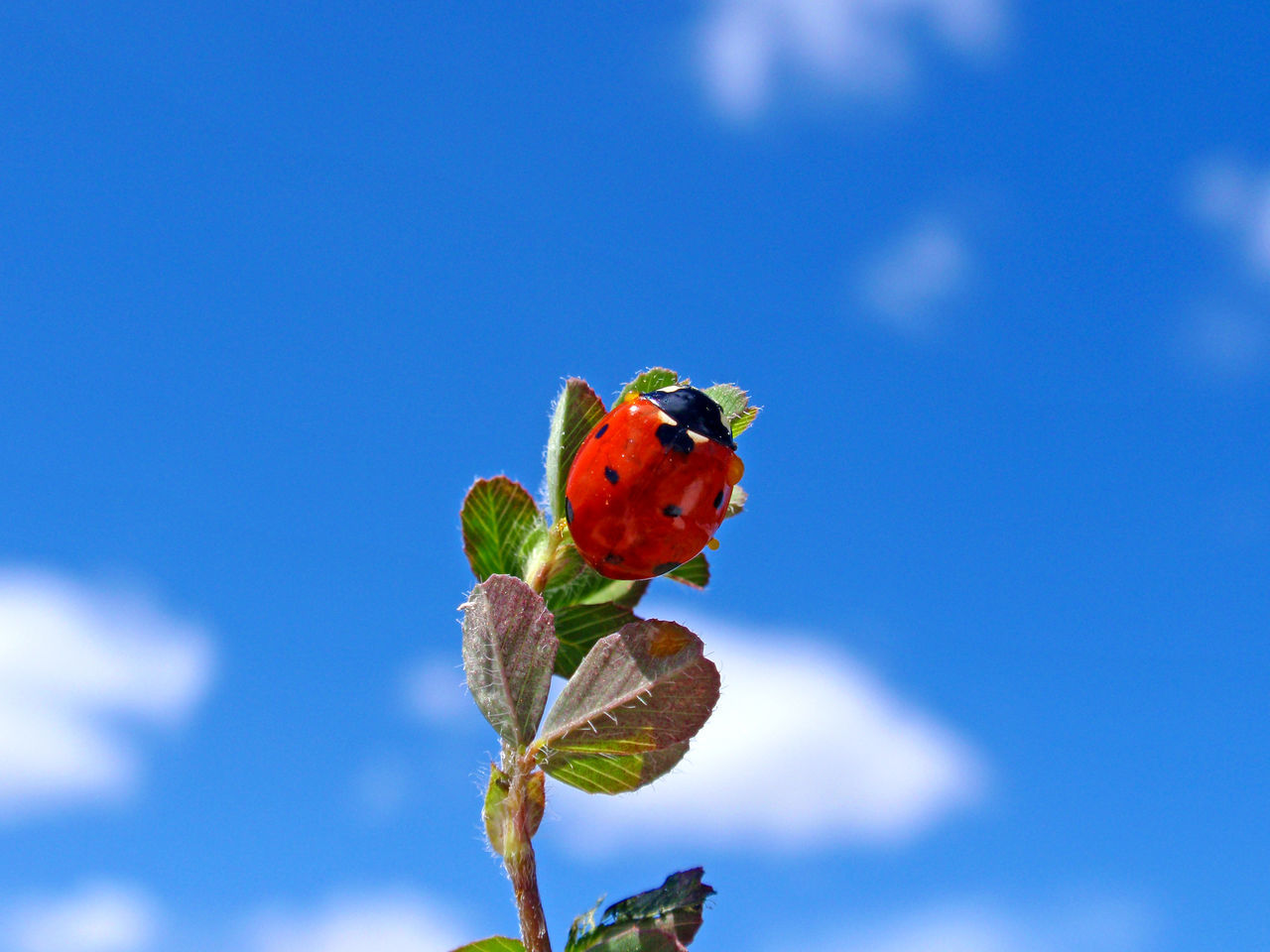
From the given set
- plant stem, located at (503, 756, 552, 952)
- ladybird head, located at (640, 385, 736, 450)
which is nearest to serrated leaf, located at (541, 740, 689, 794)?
plant stem, located at (503, 756, 552, 952)

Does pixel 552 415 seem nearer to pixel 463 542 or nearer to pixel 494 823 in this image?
pixel 463 542

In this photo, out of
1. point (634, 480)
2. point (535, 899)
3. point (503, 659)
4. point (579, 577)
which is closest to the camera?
point (535, 899)

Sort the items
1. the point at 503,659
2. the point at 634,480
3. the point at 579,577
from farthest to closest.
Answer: the point at 579,577 < the point at 634,480 < the point at 503,659

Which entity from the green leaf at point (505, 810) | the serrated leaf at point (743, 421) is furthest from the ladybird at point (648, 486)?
the green leaf at point (505, 810)

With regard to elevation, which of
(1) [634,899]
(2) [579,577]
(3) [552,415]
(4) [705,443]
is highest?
(3) [552,415]

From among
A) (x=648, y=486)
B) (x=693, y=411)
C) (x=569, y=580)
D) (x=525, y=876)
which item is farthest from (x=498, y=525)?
(x=525, y=876)

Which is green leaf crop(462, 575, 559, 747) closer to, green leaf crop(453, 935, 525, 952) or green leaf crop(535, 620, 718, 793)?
green leaf crop(535, 620, 718, 793)

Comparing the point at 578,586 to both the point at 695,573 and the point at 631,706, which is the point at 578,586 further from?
the point at 631,706

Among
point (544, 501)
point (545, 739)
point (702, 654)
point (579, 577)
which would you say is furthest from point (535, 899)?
point (544, 501)
